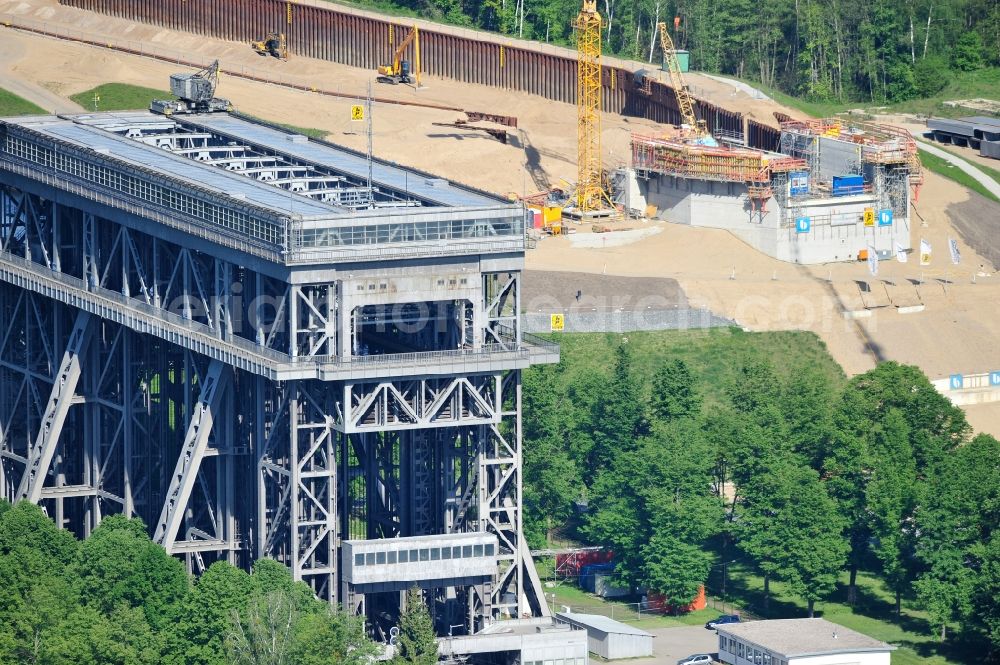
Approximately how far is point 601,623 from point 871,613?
18.8 meters

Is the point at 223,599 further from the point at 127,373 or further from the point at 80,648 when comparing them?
the point at 127,373

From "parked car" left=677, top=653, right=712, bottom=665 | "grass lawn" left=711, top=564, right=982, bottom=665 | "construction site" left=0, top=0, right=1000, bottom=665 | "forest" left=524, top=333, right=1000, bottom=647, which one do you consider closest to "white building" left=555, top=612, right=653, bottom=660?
"parked car" left=677, top=653, right=712, bottom=665

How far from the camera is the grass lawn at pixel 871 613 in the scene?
16500 centimetres

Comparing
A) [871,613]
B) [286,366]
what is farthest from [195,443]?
[871,613]

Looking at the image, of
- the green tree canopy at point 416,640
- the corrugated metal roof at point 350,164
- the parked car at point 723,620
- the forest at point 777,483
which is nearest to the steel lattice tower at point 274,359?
the corrugated metal roof at point 350,164

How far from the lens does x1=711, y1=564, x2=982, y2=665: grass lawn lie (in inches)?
6496

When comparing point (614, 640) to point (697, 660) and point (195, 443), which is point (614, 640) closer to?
point (697, 660)

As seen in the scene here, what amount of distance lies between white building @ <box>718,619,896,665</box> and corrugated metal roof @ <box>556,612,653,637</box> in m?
5.29

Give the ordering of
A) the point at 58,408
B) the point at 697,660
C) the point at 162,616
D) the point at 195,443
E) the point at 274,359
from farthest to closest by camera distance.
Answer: the point at 58,408, the point at 195,443, the point at 697,660, the point at 274,359, the point at 162,616

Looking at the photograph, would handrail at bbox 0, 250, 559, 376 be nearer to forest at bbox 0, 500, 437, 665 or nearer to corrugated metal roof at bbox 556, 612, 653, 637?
forest at bbox 0, 500, 437, 665

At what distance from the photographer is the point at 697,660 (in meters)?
160

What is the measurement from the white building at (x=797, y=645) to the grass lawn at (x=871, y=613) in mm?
4728

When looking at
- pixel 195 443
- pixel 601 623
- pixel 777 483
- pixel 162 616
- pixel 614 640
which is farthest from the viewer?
pixel 777 483

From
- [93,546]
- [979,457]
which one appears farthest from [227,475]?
[979,457]
